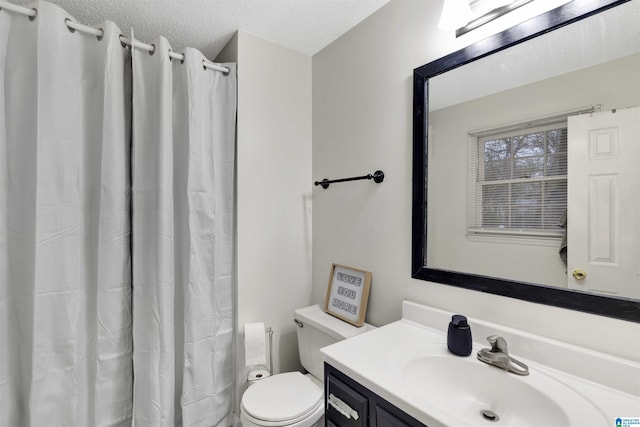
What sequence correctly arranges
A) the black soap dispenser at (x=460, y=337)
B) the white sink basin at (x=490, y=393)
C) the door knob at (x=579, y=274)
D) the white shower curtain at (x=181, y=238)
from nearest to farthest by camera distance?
the white sink basin at (x=490, y=393), the door knob at (x=579, y=274), the black soap dispenser at (x=460, y=337), the white shower curtain at (x=181, y=238)

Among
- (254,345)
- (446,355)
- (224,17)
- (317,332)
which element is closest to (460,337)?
(446,355)

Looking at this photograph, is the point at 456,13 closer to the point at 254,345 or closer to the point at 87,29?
the point at 87,29

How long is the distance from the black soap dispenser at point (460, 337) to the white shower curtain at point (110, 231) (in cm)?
116

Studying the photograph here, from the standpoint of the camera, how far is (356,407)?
0.93m

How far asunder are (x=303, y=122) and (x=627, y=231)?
160cm

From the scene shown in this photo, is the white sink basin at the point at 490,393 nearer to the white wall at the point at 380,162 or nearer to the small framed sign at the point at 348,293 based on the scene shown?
the white wall at the point at 380,162

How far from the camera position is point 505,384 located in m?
0.88

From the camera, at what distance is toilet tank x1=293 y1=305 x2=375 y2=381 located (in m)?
1.45

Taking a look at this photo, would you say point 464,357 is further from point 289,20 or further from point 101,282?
point 289,20

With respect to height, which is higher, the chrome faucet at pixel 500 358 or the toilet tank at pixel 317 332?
the chrome faucet at pixel 500 358

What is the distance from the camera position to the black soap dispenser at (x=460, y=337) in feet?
3.25

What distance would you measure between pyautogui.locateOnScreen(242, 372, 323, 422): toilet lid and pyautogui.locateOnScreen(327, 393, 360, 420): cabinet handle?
0.31m

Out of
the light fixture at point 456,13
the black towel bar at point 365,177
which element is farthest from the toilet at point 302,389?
the light fixture at point 456,13

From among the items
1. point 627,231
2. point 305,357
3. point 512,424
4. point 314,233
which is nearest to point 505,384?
point 512,424
